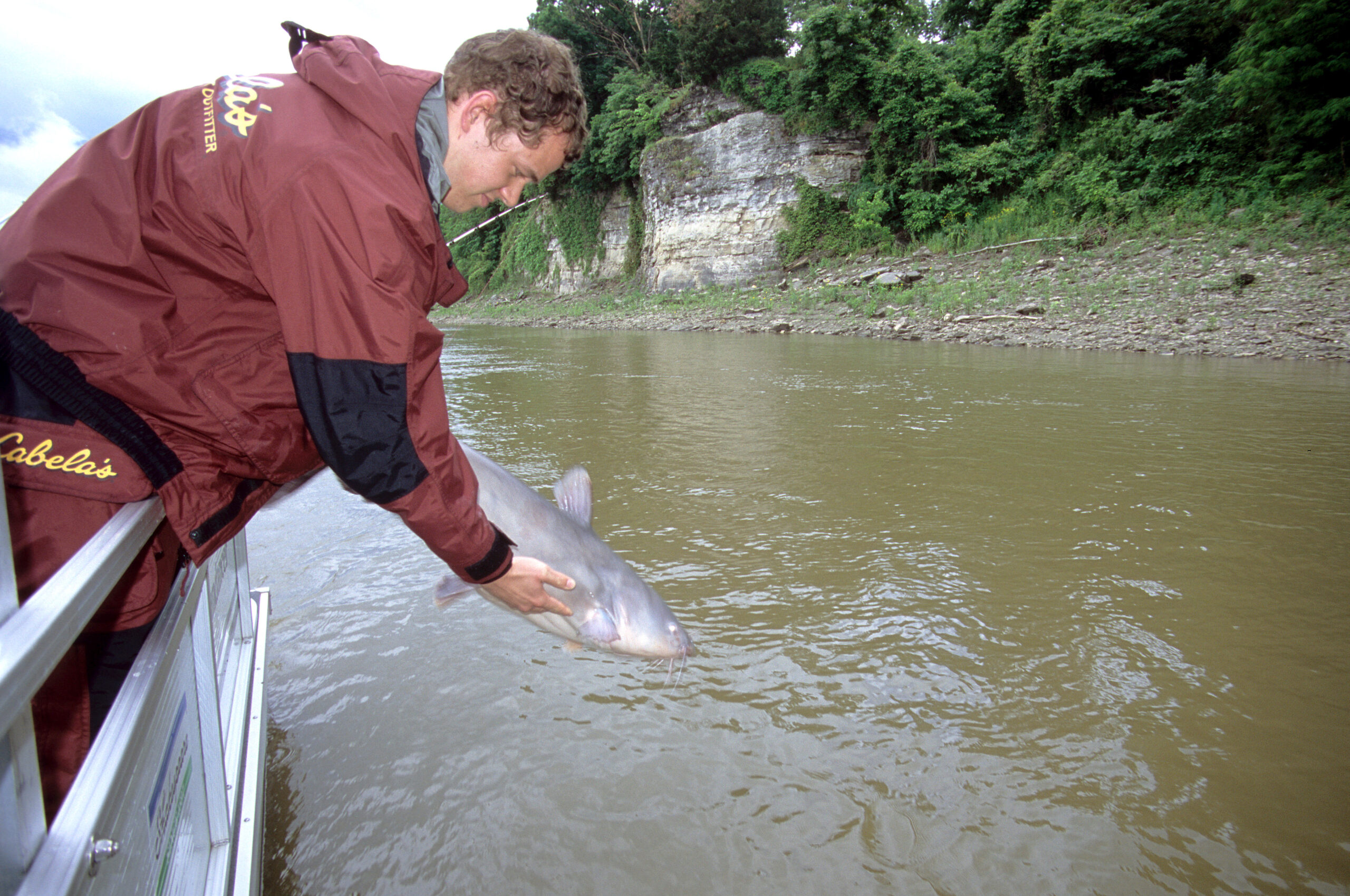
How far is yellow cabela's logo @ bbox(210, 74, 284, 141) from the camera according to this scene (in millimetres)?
1388

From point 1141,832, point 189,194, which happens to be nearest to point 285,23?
point 189,194

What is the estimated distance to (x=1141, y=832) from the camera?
2307 mm

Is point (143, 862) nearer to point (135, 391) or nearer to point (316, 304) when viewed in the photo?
point (135, 391)

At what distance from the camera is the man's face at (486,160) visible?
1689 mm

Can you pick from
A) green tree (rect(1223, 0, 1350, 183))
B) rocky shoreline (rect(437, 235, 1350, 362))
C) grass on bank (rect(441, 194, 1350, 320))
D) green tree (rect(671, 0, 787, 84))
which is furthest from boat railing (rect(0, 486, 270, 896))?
green tree (rect(671, 0, 787, 84))

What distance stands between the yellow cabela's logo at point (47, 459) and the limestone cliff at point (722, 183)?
26534mm

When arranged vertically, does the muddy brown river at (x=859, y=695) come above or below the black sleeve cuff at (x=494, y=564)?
below

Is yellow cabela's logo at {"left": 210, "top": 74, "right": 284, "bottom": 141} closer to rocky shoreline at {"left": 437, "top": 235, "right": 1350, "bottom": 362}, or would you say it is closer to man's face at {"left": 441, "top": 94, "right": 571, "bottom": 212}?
man's face at {"left": 441, "top": 94, "right": 571, "bottom": 212}

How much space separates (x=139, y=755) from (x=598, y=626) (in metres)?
1.31

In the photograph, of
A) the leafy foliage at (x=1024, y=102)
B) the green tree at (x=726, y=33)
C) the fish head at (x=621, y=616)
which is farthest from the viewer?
the green tree at (x=726, y=33)

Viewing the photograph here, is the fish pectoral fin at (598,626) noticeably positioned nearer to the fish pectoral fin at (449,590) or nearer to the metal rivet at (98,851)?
the fish pectoral fin at (449,590)

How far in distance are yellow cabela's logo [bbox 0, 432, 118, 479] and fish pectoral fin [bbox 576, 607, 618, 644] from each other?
1.32 m

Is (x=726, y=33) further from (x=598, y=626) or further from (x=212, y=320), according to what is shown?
(x=212, y=320)

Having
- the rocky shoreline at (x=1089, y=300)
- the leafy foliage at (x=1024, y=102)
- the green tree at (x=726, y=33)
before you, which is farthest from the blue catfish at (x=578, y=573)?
the green tree at (x=726, y=33)
